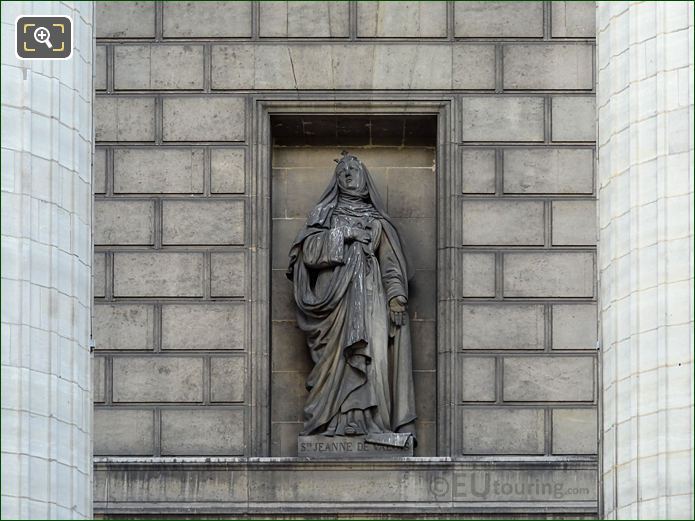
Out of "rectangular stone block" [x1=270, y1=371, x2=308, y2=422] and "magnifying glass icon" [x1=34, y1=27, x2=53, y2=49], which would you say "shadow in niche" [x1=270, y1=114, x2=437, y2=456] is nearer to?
"rectangular stone block" [x1=270, y1=371, x2=308, y2=422]

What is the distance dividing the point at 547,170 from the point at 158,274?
455 cm

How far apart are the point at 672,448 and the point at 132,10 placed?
486 inches

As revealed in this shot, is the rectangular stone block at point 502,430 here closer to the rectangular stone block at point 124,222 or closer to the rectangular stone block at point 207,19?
the rectangular stone block at point 124,222

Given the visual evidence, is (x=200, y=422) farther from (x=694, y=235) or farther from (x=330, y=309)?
(x=694, y=235)

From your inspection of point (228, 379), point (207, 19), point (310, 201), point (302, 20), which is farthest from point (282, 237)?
point (207, 19)

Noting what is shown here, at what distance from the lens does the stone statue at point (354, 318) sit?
1366 inches

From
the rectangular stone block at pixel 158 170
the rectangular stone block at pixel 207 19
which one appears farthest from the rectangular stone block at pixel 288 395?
the rectangular stone block at pixel 207 19

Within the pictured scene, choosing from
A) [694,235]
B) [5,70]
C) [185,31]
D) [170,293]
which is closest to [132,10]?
[185,31]

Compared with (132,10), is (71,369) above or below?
below

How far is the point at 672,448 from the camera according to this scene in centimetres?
2525

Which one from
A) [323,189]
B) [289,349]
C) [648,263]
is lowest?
[648,263]

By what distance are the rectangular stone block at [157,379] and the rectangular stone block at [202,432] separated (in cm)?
19

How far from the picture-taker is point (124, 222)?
35219mm

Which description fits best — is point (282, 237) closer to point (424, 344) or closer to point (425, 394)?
point (424, 344)
